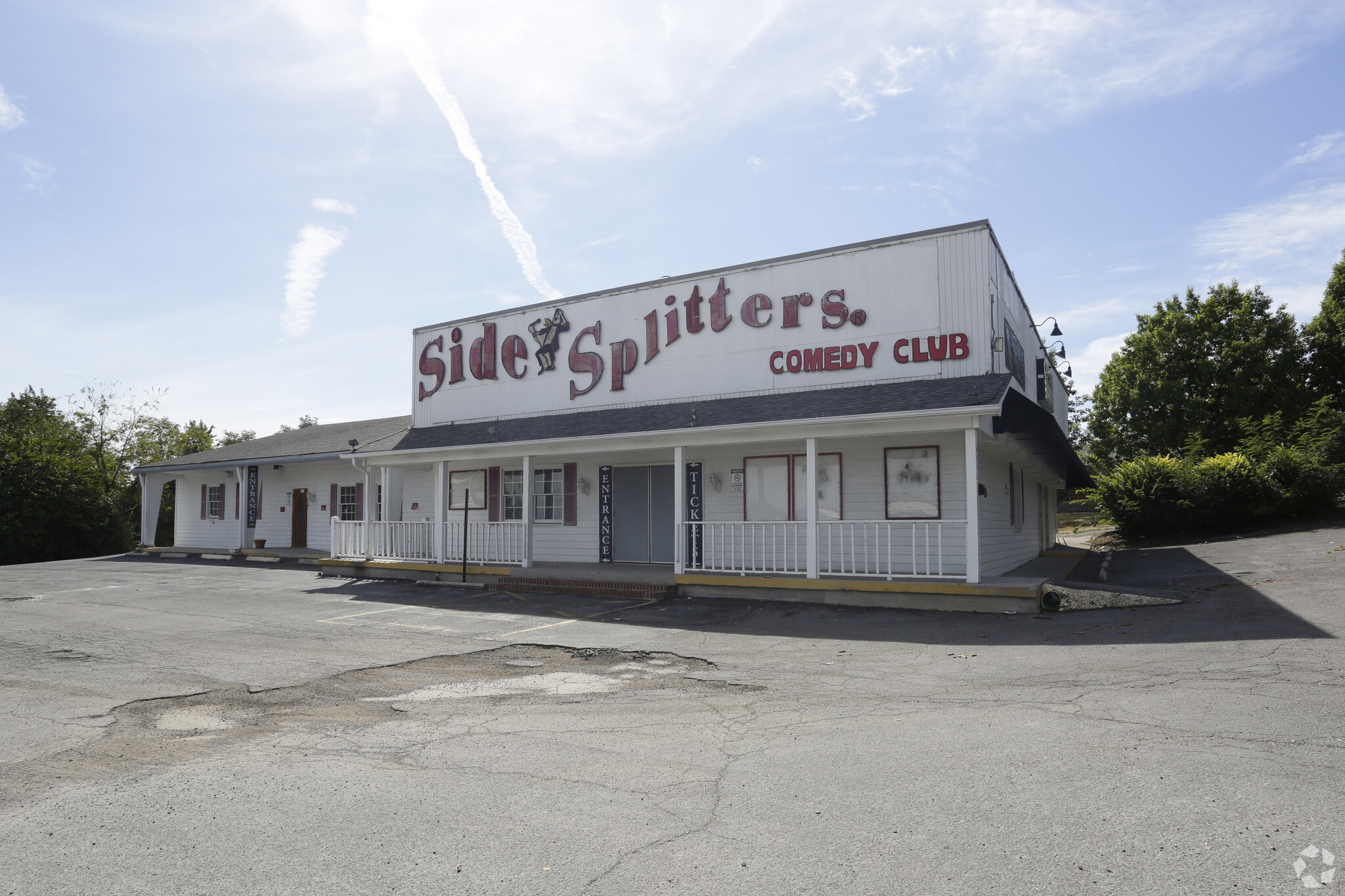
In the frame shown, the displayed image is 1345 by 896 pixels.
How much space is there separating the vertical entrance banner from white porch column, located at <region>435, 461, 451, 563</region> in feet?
37.7

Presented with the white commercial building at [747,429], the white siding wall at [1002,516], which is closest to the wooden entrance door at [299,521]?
the white commercial building at [747,429]

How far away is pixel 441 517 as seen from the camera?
56.4ft

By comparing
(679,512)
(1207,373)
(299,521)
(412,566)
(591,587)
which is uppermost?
(1207,373)

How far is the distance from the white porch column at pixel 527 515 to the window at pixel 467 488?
2702 mm

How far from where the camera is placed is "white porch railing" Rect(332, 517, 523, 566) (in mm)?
16797

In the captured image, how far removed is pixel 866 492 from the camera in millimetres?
13648

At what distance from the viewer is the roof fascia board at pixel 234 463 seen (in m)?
22.2

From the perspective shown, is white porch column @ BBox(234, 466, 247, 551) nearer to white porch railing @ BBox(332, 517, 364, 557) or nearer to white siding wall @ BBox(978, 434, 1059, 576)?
white porch railing @ BBox(332, 517, 364, 557)

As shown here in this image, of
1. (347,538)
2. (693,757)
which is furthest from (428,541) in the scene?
(693,757)

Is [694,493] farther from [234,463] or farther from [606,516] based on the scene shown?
[234,463]

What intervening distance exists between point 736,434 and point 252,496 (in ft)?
62.1

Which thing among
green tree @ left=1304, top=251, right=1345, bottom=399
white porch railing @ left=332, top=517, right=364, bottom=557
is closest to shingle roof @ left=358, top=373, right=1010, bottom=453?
white porch railing @ left=332, top=517, right=364, bottom=557

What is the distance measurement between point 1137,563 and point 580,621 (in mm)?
12468

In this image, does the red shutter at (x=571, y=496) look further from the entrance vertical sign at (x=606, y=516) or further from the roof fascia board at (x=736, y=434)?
the roof fascia board at (x=736, y=434)
